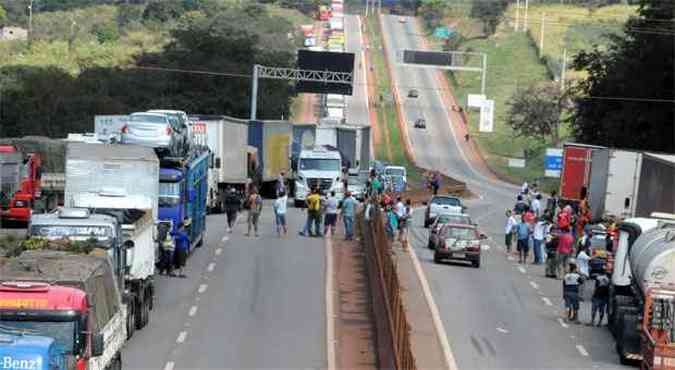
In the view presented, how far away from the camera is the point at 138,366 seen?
82.2ft

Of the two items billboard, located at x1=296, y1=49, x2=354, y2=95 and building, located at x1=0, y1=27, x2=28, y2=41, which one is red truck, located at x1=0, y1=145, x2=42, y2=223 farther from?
building, located at x1=0, y1=27, x2=28, y2=41

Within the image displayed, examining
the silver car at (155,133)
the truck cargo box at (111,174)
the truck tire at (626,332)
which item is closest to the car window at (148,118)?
the silver car at (155,133)

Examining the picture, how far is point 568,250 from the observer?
4069cm

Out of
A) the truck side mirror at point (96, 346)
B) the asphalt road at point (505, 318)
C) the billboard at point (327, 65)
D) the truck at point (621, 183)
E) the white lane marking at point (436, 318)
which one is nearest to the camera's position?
the truck side mirror at point (96, 346)

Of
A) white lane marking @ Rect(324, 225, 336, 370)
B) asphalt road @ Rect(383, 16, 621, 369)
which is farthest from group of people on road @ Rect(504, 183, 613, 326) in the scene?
white lane marking @ Rect(324, 225, 336, 370)

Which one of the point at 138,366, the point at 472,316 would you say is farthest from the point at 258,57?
the point at 138,366

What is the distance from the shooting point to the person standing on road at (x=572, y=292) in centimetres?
3234

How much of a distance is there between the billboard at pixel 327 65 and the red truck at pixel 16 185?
5169cm

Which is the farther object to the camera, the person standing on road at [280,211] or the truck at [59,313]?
the person standing on road at [280,211]

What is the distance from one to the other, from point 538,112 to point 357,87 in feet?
104

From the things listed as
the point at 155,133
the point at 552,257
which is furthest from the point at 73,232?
the point at 552,257

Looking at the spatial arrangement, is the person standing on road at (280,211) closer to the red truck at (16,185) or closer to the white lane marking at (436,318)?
the white lane marking at (436,318)

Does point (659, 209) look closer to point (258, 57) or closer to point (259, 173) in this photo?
point (259, 173)

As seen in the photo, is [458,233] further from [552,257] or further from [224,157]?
→ [224,157]
